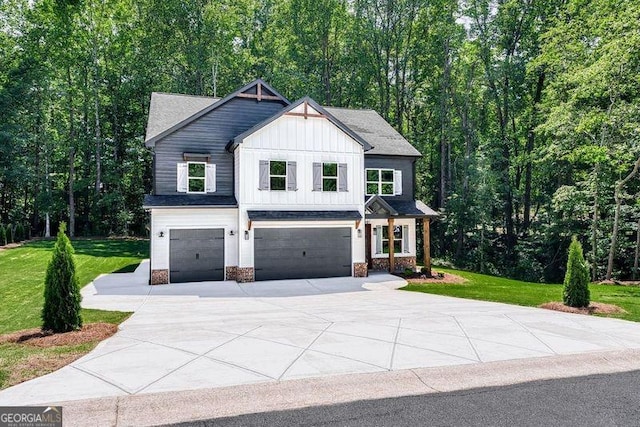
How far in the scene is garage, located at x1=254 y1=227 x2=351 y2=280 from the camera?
18.9 m

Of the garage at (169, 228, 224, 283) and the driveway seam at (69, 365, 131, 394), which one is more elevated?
the garage at (169, 228, 224, 283)

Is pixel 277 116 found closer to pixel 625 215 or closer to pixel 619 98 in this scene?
pixel 619 98

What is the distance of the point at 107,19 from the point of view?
34.8m

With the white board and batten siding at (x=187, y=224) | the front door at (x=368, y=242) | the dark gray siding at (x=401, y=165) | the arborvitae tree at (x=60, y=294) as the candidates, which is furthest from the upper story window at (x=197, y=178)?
the arborvitae tree at (x=60, y=294)

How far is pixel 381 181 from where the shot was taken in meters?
23.0

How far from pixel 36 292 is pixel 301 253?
10504 mm

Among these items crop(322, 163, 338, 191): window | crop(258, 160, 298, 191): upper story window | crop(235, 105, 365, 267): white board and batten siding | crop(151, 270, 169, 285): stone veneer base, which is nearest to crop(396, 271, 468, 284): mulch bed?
crop(235, 105, 365, 267): white board and batten siding

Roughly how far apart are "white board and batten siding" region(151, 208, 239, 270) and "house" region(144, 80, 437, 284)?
0.14ft

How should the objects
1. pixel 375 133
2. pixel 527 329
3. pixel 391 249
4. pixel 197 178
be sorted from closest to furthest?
pixel 527 329 < pixel 197 178 < pixel 391 249 < pixel 375 133

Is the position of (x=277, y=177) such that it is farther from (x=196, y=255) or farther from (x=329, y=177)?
(x=196, y=255)

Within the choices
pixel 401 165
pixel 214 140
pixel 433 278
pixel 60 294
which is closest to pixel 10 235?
pixel 214 140

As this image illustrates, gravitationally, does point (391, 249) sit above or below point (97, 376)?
above

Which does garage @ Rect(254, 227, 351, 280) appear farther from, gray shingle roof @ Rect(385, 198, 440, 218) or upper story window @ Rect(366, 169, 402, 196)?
upper story window @ Rect(366, 169, 402, 196)

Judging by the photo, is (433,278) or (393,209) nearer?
(433,278)
